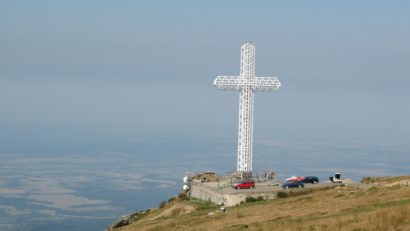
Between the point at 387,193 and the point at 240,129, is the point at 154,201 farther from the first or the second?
the point at 387,193

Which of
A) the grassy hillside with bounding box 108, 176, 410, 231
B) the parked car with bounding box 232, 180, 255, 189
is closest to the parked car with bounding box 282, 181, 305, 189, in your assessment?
the parked car with bounding box 232, 180, 255, 189

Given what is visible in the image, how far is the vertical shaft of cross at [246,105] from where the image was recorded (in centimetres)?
5141

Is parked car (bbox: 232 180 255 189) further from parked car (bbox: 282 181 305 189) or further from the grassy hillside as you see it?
the grassy hillside

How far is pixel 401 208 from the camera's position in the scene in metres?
27.4

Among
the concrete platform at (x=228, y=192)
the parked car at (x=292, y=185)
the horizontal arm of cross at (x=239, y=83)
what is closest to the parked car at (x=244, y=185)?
Result: the concrete platform at (x=228, y=192)

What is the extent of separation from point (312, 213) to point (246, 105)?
20486 mm

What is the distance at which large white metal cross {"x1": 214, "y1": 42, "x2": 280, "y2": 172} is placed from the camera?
169 feet

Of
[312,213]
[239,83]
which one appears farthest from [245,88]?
[312,213]

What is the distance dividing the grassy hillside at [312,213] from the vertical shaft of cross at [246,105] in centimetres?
803

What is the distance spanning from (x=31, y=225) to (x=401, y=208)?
12724cm

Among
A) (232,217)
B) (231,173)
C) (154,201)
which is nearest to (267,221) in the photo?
(232,217)

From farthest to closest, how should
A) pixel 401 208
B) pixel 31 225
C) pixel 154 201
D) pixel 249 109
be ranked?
pixel 154 201, pixel 31 225, pixel 249 109, pixel 401 208

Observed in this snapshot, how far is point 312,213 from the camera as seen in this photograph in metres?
31.7

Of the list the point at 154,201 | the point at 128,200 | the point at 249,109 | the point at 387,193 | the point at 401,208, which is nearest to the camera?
the point at 401,208
